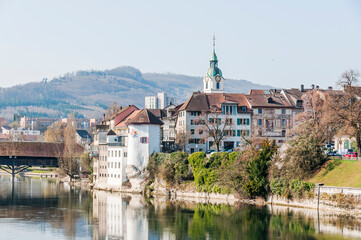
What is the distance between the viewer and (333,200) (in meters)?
58.5

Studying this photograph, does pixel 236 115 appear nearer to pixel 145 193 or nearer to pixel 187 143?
pixel 187 143

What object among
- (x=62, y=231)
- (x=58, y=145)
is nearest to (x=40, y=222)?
(x=62, y=231)

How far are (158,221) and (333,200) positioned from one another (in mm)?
15994

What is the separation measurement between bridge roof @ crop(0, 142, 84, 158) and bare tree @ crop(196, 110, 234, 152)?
85.1 feet

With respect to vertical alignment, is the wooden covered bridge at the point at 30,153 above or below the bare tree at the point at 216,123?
below

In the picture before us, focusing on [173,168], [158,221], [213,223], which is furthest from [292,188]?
[173,168]

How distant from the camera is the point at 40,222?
56438mm

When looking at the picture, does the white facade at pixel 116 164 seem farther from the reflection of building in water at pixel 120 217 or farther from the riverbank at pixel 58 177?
the riverbank at pixel 58 177

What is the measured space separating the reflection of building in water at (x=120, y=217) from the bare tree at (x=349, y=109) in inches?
888

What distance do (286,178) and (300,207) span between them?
12.3 feet

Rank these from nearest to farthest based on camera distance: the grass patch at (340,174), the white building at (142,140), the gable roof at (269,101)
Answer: the grass patch at (340,174)
the white building at (142,140)
the gable roof at (269,101)

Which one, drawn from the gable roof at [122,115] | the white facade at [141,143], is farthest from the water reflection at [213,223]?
the gable roof at [122,115]

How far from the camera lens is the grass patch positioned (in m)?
59.8

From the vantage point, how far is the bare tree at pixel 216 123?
8659 cm
